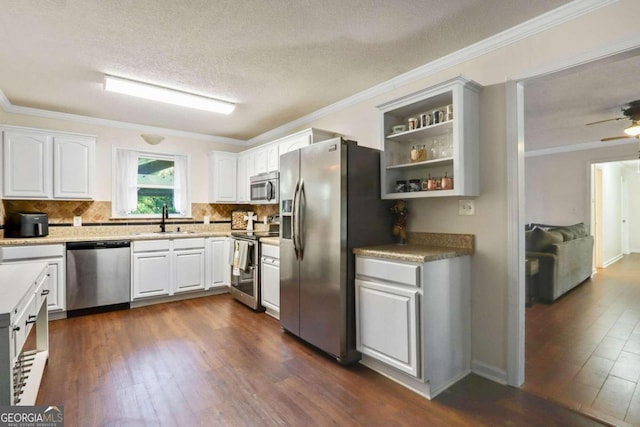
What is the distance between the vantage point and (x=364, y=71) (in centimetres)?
286

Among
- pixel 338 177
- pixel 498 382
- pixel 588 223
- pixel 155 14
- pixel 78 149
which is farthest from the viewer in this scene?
pixel 588 223

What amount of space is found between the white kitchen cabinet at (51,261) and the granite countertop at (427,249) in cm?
335

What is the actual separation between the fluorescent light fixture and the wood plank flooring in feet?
12.6

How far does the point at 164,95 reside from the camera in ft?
10.7

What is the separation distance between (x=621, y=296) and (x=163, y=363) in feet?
18.9

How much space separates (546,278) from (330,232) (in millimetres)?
3334

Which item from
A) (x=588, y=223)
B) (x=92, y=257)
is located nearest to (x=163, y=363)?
(x=92, y=257)

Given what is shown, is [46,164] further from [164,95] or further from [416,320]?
[416,320]

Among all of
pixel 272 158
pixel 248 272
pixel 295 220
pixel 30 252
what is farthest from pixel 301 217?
pixel 30 252

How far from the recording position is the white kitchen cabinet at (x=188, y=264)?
4289 mm

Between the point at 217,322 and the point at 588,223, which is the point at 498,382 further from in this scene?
the point at 588,223

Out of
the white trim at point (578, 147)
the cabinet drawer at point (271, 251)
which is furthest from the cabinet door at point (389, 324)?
the white trim at point (578, 147)

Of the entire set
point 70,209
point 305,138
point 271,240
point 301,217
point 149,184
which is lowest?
point 271,240

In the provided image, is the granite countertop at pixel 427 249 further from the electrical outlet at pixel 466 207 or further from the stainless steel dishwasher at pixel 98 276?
the stainless steel dishwasher at pixel 98 276
